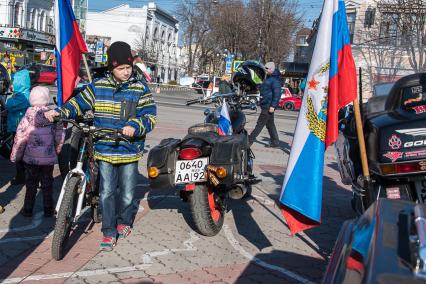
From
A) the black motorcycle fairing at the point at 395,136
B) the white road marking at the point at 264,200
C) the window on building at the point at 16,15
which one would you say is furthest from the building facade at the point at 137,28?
the black motorcycle fairing at the point at 395,136

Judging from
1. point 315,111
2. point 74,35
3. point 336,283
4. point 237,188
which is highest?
point 74,35

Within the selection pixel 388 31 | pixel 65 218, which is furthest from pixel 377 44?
pixel 65 218

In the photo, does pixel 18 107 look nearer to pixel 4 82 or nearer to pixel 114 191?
pixel 4 82

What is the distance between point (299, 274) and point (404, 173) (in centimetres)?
116

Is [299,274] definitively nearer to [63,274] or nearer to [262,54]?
[63,274]

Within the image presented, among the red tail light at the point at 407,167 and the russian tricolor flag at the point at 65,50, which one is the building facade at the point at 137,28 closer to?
the russian tricolor flag at the point at 65,50

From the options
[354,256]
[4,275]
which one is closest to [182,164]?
[4,275]

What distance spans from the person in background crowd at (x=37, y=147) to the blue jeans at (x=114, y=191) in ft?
3.19

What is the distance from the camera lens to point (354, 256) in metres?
1.95

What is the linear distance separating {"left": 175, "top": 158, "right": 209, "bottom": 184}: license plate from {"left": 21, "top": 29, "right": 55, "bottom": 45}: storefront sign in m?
51.5

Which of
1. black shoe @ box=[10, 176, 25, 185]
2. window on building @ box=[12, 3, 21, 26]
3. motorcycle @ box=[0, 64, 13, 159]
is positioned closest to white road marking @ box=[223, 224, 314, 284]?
black shoe @ box=[10, 176, 25, 185]

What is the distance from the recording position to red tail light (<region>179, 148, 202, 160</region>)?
4879 mm

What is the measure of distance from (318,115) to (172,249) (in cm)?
176

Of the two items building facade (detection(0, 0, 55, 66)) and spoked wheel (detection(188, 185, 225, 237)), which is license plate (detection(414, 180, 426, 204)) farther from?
building facade (detection(0, 0, 55, 66))
